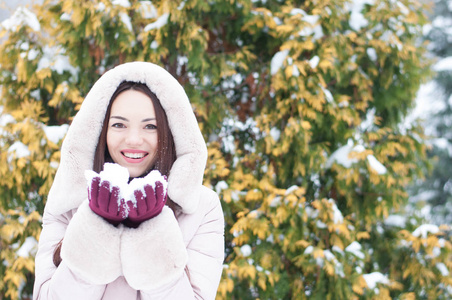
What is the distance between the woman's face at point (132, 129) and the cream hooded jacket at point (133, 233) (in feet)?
0.18

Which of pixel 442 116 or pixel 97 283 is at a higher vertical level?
pixel 97 283

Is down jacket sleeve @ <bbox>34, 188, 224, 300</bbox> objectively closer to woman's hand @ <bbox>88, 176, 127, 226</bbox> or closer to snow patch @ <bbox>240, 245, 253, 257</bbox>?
woman's hand @ <bbox>88, 176, 127, 226</bbox>

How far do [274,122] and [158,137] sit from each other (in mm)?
2126

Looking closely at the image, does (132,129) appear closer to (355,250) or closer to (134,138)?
(134,138)

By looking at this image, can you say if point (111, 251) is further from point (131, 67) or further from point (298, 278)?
point (298, 278)

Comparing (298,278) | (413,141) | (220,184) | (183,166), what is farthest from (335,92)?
(183,166)

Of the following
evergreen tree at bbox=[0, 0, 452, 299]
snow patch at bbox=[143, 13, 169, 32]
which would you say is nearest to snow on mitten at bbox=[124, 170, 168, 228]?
evergreen tree at bbox=[0, 0, 452, 299]

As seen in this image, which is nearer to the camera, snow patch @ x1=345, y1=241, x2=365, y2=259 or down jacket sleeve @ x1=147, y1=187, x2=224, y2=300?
down jacket sleeve @ x1=147, y1=187, x2=224, y2=300

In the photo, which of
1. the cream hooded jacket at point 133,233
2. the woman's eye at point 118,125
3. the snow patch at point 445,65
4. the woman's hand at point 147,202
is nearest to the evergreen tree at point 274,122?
the cream hooded jacket at point 133,233

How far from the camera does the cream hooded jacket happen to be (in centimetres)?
125

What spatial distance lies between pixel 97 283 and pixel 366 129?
9.96 ft

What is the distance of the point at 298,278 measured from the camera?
335cm

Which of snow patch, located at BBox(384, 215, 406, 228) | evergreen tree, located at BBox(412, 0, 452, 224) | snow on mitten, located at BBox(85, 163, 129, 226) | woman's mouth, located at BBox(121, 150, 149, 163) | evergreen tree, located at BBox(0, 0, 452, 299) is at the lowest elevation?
evergreen tree, located at BBox(412, 0, 452, 224)

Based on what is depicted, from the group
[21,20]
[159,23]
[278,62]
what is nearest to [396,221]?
[278,62]
